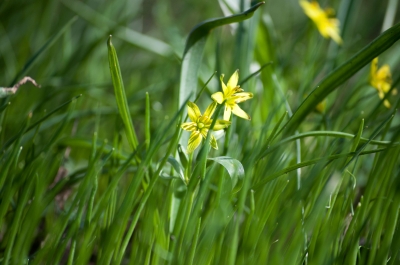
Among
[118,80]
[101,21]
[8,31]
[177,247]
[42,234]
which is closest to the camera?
[177,247]

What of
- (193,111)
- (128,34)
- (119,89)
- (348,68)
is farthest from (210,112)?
(128,34)

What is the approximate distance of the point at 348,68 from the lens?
0.71 m

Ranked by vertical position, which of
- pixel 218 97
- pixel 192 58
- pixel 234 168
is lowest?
pixel 234 168

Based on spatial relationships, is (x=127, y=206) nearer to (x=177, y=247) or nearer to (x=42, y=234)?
(x=177, y=247)

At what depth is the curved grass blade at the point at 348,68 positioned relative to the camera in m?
0.64

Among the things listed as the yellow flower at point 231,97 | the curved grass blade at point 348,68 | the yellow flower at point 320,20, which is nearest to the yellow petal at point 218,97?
the yellow flower at point 231,97

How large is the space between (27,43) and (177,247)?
113cm

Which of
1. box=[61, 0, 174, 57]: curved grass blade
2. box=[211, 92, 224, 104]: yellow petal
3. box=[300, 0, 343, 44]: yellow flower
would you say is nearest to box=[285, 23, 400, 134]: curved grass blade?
box=[211, 92, 224, 104]: yellow petal

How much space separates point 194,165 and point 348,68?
302mm

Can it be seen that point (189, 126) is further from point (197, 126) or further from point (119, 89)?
point (119, 89)

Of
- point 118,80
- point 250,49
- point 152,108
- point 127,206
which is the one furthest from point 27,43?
point 127,206

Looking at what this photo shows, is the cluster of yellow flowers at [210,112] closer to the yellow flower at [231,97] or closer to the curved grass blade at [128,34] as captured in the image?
the yellow flower at [231,97]

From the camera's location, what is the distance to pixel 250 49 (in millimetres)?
1055

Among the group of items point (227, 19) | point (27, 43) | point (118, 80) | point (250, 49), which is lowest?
point (118, 80)
